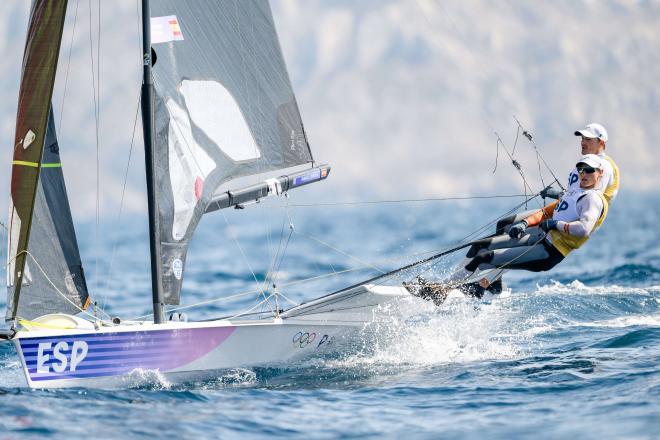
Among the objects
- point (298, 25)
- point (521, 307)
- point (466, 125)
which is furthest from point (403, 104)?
point (521, 307)

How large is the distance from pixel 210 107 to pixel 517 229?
114 inches

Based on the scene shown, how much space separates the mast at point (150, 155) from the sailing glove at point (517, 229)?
10.1 feet

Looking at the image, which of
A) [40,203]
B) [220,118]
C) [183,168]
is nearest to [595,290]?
[220,118]

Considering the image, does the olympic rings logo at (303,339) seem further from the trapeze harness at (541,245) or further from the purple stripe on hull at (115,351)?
the trapeze harness at (541,245)

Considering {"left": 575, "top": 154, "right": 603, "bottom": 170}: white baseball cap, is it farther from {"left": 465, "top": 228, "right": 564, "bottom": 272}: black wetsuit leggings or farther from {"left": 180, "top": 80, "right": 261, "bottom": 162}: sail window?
{"left": 180, "top": 80, "right": 261, "bottom": 162}: sail window

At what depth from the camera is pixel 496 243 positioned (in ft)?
29.2

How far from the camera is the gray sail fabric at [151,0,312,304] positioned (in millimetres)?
8453

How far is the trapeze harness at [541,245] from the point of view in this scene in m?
8.79

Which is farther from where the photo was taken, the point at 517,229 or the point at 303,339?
the point at 303,339

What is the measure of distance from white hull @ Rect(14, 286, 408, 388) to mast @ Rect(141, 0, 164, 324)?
335 mm

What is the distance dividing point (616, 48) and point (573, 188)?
10845 centimetres

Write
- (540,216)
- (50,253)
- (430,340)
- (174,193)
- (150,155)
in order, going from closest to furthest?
(150,155) < (50,253) < (174,193) < (540,216) < (430,340)

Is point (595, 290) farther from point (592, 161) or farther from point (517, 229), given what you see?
point (517, 229)

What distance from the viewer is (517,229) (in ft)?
28.1
